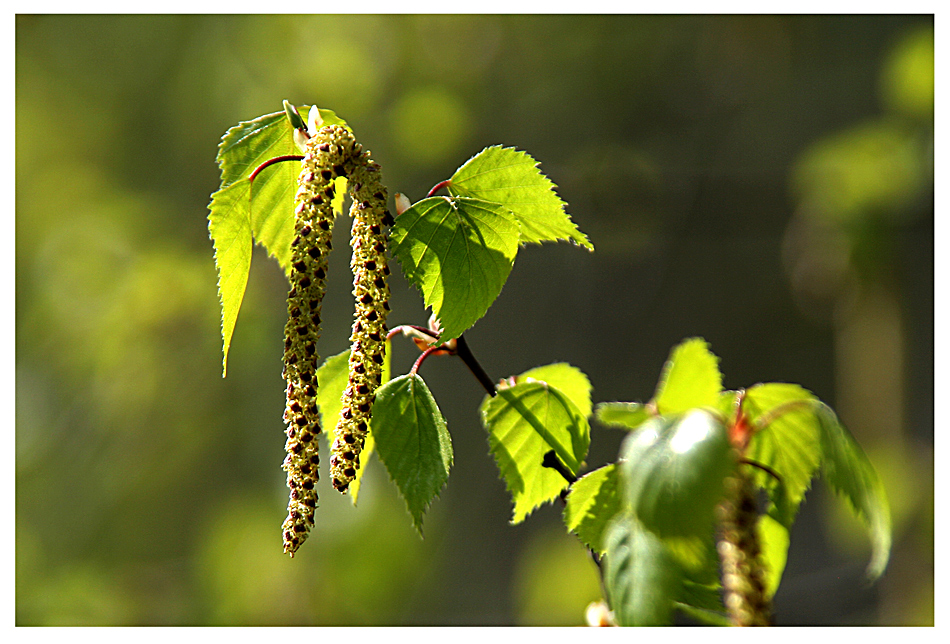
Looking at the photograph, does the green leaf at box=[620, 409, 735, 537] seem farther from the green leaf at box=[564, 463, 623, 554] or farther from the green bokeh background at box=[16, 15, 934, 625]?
the green bokeh background at box=[16, 15, 934, 625]

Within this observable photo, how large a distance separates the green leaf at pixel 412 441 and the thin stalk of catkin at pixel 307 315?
39 mm

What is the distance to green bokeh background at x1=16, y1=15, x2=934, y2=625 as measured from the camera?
6.89ft

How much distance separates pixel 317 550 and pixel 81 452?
0.92 metres

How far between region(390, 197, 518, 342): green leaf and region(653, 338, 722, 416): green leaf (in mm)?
103

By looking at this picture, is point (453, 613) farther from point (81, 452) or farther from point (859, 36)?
point (859, 36)

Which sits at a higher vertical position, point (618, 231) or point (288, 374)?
point (288, 374)

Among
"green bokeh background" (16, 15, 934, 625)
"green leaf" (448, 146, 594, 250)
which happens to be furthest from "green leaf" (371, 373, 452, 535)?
"green bokeh background" (16, 15, 934, 625)

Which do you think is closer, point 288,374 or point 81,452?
point 288,374

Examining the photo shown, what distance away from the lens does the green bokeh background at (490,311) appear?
210 centimetres

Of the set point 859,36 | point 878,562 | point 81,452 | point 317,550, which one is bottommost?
point 317,550

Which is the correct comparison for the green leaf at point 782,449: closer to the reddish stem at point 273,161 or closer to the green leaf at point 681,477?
the green leaf at point 681,477

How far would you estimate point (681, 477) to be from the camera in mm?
217

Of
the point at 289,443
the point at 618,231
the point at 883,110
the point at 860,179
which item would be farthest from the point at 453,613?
the point at 289,443

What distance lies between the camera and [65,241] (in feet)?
8.46
